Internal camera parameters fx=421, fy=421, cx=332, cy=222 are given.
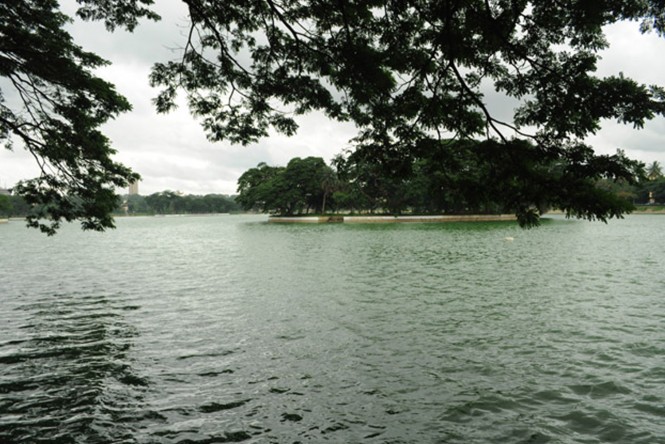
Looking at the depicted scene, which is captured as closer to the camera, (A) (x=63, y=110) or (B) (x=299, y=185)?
(A) (x=63, y=110)

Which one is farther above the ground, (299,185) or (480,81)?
(299,185)

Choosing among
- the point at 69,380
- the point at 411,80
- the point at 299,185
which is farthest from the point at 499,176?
the point at 299,185

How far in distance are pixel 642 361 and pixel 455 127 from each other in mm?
6395

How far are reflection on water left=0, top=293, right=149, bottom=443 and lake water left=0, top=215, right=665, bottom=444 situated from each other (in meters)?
0.04

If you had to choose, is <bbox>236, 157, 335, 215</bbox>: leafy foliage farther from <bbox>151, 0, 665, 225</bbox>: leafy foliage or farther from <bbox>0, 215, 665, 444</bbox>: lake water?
<bbox>151, 0, 665, 225</bbox>: leafy foliage

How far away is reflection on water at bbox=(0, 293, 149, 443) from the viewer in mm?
6211

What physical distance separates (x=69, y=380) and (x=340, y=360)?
17.3 feet

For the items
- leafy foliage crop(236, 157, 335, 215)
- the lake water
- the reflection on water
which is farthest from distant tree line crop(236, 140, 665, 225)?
leafy foliage crop(236, 157, 335, 215)

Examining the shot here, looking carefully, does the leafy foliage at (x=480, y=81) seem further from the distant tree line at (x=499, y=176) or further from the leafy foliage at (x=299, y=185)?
the leafy foliage at (x=299, y=185)

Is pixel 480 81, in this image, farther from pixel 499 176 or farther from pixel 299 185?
pixel 299 185

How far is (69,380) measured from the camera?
26.3 ft

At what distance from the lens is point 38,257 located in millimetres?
30203

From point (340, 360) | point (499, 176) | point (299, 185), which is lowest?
point (340, 360)

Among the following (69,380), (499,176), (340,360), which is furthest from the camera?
(340,360)
